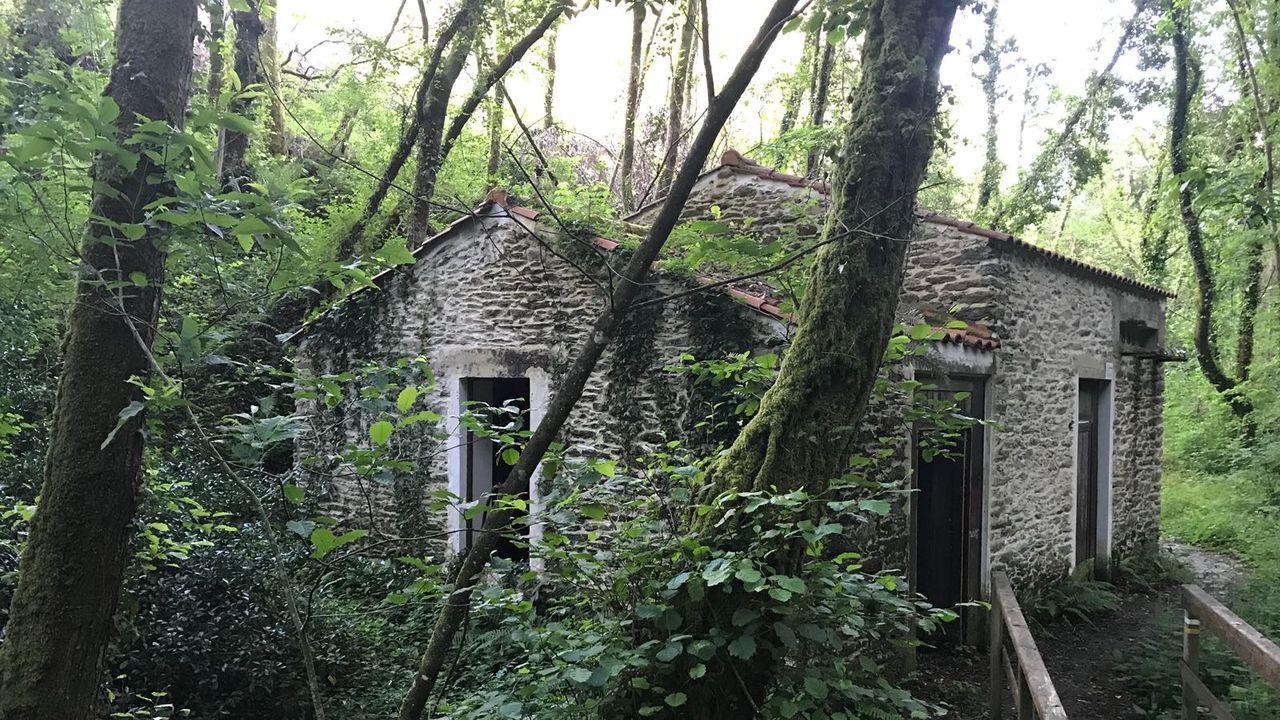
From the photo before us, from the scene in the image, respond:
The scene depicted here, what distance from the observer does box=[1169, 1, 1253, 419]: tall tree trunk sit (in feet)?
37.1

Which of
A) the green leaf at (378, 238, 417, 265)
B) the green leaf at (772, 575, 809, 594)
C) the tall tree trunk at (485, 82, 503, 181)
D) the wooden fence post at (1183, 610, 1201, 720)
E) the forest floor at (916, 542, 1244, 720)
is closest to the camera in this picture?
the green leaf at (772, 575, 809, 594)

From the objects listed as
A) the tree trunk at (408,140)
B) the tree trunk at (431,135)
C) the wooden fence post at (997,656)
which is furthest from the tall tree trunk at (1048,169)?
the wooden fence post at (997,656)

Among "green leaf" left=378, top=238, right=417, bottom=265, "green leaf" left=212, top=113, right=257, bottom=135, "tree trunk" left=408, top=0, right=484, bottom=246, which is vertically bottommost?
"green leaf" left=378, top=238, right=417, bottom=265

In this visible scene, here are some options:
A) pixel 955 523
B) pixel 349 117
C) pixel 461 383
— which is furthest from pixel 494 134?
pixel 955 523

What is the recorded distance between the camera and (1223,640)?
3.91m

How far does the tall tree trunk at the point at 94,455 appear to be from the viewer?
8.18 feet

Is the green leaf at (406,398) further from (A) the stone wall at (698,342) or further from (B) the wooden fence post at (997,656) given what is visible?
(B) the wooden fence post at (997,656)

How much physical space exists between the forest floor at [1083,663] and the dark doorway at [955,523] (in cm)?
57

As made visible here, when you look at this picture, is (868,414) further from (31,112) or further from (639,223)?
(31,112)

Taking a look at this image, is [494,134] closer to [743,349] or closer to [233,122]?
[743,349]

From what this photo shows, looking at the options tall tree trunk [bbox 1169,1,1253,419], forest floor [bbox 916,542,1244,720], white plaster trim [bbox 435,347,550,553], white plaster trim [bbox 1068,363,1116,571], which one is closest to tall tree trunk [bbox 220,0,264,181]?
white plaster trim [bbox 435,347,550,553]

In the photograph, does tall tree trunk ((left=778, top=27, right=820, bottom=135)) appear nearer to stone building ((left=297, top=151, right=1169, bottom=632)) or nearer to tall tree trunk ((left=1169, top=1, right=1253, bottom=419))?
tall tree trunk ((left=1169, top=1, right=1253, bottom=419))

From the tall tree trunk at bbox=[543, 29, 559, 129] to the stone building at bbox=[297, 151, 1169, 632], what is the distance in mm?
5347

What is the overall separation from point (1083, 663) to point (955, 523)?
154 cm
